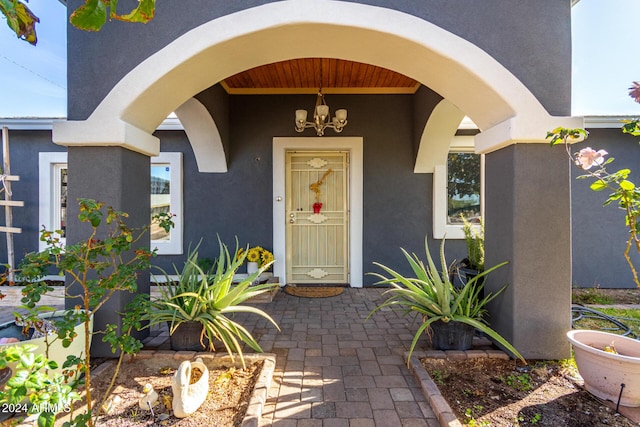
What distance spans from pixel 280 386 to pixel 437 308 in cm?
130

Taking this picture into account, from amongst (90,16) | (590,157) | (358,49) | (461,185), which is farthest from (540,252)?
(90,16)

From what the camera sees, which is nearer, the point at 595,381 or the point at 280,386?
the point at 595,381

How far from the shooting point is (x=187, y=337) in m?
2.41

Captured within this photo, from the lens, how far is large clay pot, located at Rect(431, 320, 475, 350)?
7.91 ft

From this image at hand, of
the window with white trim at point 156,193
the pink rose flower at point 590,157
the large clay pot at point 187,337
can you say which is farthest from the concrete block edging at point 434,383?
the window with white trim at point 156,193

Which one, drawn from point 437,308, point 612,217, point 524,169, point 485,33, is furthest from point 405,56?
point 612,217

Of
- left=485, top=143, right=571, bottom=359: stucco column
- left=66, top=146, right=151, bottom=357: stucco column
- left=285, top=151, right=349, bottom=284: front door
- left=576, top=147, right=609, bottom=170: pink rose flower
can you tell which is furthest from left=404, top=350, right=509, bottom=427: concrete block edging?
left=285, top=151, right=349, bottom=284: front door

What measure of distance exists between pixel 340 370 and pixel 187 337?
1.21 meters

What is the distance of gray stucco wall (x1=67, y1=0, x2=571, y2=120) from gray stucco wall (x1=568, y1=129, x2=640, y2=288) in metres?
3.13

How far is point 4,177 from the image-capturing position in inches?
180

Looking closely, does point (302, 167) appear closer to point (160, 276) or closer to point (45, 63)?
point (160, 276)

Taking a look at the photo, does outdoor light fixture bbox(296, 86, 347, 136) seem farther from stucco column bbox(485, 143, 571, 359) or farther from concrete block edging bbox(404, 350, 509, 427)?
concrete block edging bbox(404, 350, 509, 427)

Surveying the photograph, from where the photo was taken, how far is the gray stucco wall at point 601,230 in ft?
15.3

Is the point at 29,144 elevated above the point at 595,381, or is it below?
above
